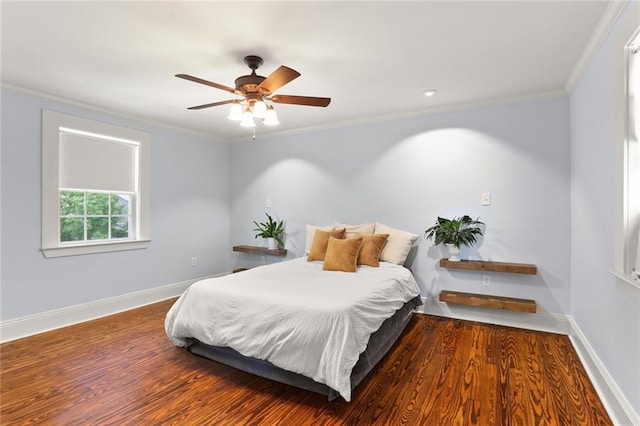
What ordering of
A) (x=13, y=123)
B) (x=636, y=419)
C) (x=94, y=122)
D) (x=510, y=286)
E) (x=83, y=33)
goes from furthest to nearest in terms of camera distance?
(x=94, y=122) → (x=510, y=286) → (x=13, y=123) → (x=83, y=33) → (x=636, y=419)

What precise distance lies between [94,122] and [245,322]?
3.14 m

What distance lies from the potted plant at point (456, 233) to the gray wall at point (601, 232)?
89 cm

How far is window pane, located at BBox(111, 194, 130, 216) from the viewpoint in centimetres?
405

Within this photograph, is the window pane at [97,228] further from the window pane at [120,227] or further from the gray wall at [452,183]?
the gray wall at [452,183]

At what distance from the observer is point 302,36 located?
7.32ft

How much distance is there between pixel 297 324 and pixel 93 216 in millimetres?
3193

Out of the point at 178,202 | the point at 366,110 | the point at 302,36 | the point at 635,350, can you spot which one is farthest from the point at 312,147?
the point at 635,350

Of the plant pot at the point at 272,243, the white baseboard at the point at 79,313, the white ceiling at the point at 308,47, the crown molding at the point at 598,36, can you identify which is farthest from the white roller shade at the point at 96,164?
the crown molding at the point at 598,36

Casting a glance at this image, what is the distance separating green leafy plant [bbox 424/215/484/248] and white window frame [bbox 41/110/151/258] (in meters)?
3.74

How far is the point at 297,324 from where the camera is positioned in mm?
2115

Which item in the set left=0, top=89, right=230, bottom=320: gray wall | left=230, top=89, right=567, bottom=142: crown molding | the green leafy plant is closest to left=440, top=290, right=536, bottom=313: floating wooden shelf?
the green leafy plant

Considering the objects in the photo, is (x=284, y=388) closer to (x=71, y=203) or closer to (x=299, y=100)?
(x=299, y=100)

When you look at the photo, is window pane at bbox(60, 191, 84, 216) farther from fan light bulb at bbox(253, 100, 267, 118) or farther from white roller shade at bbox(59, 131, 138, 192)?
fan light bulb at bbox(253, 100, 267, 118)

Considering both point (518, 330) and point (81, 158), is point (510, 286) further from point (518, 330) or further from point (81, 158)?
point (81, 158)
